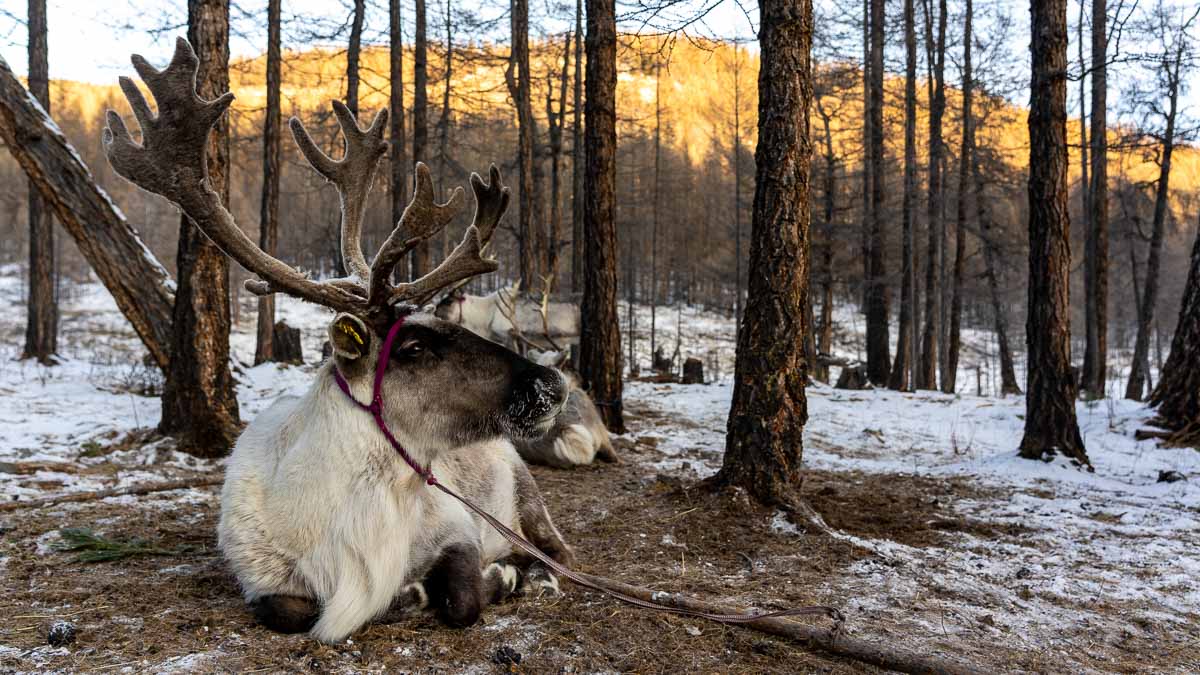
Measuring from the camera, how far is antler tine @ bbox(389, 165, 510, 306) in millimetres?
3150

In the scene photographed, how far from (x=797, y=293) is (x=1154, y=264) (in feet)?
63.0

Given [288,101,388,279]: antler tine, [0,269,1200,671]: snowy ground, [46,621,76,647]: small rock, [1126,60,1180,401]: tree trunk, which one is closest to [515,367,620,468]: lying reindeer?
[0,269,1200,671]: snowy ground

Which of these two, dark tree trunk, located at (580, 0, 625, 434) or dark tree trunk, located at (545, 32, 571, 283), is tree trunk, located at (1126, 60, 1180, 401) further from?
dark tree trunk, located at (580, 0, 625, 434)

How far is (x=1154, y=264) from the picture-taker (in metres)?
19.0

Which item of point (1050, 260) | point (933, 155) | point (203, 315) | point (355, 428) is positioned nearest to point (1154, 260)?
point (933, 155)

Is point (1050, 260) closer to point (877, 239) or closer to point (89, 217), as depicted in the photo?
point (89, 217)

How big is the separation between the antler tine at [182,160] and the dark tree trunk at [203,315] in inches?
136

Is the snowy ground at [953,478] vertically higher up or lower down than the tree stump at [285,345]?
lower down

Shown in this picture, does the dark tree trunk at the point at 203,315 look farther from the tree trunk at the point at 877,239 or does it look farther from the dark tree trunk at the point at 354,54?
the tree trunk at the point at 877,239

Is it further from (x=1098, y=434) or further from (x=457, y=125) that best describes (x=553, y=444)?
(x=457, y=125)

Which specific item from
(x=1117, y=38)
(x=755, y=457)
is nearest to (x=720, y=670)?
(x=755, y=457)

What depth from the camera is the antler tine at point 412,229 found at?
9.91 ft

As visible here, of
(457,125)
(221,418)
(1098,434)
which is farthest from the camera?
(457,125)

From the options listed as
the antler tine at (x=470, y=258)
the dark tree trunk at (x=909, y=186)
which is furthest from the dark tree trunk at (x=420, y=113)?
the antler tine at (x=470, y=258)
